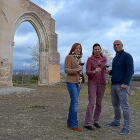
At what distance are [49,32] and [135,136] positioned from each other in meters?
13.4

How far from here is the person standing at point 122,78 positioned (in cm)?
324

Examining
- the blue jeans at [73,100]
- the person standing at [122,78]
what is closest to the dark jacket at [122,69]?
the person standing at [122,78]

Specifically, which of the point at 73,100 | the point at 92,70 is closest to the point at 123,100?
the point at 92,70

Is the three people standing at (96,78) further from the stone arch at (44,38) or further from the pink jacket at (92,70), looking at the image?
the stone arch at (44,38)

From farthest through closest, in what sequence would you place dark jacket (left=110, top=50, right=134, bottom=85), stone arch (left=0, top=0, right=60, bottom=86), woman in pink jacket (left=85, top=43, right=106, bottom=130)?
stone arch (left=0, top=0, right=60, bottom=86) → woman in pink jacket (left=85, top=43, right=106, bottom=130) → dark jacket (left=110, top=50, right=134, bottom=85)

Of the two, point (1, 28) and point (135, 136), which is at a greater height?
point (1, 28)

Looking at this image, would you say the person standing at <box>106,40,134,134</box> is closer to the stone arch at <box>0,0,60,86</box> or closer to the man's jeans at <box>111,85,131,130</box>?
the man's jeans at <box>111,85,131,130</box>

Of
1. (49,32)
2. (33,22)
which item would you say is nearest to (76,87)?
(33,22)

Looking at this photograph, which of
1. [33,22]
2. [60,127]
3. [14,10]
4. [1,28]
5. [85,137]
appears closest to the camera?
[85,137]

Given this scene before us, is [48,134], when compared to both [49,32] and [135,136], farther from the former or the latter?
[49,32]

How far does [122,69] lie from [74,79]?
3.10 ft

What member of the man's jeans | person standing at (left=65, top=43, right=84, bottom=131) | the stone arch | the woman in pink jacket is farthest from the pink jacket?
the stone arch

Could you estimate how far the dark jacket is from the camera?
3236 millimetres

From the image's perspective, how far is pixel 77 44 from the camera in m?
3.41
